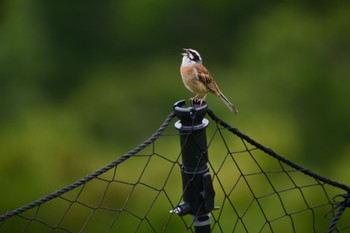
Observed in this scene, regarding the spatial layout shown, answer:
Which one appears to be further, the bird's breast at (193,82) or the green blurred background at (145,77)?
the green blurred background at (145,77)

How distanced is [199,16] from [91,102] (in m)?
0.57

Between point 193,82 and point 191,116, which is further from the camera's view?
point 193,82

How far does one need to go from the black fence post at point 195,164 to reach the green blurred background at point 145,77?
56.3 inches

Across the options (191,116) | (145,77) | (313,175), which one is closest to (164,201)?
(145,77)

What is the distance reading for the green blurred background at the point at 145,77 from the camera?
8.48 ft

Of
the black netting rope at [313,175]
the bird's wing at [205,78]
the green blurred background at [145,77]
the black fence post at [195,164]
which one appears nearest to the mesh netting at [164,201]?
the green blurred background at [145,77]

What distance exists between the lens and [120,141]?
8.57 ft

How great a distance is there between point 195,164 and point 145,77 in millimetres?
1647

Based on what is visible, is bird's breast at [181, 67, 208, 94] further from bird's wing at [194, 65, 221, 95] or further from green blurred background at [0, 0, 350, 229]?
green blurred background at [0, 0, 350, 229]

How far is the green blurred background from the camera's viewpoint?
2584 millimetres

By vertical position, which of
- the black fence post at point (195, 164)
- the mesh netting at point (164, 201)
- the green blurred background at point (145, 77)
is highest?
the black fence post at point (195, 164)

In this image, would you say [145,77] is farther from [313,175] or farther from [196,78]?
[313,175]

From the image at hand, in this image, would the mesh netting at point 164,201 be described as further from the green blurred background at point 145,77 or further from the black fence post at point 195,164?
the black fence post at point 195,164

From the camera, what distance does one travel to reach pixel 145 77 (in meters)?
2.72
